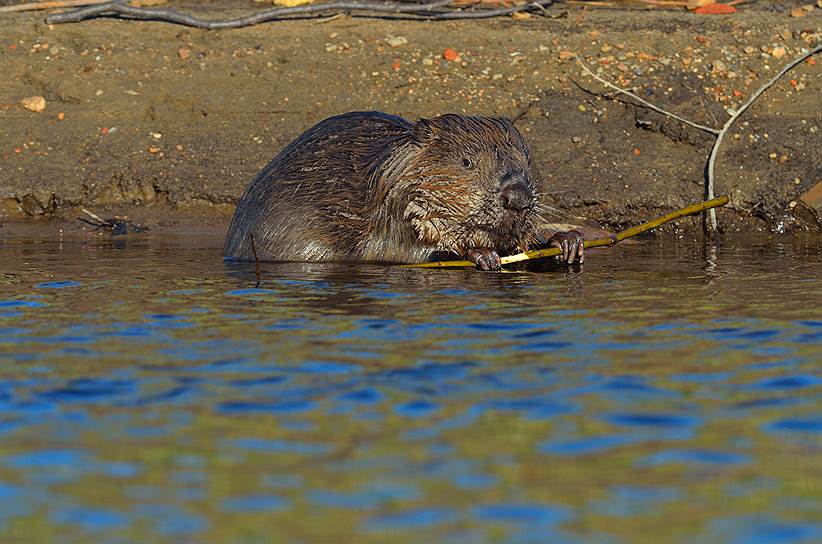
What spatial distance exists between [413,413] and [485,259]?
10.8 ft

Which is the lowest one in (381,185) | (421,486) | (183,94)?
(421,486)

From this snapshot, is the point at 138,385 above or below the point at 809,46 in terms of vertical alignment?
below

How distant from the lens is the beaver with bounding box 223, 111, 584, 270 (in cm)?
705

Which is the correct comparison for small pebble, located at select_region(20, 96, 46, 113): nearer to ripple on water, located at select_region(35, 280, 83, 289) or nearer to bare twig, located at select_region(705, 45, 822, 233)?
ripple on water, located at select_region(35, 280, 83, 289)

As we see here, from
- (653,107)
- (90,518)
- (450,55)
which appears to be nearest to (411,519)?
(90,518)

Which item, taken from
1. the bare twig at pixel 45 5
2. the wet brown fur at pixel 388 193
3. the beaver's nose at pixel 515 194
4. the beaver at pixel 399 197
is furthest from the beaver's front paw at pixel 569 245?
the bare twig at pixel 45 5

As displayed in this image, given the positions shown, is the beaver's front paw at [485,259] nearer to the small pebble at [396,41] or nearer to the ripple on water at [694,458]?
the ripple on water at [694,458]

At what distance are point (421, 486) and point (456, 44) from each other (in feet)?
27.6

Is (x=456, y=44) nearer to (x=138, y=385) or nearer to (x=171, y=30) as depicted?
Result: (x=171, y=30)

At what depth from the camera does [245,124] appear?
10.3 metres

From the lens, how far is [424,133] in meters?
7.19

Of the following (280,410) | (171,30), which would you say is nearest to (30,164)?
(171,30)

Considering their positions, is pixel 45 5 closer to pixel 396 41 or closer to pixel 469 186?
pixel 396 41

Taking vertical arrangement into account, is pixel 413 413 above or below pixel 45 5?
below
